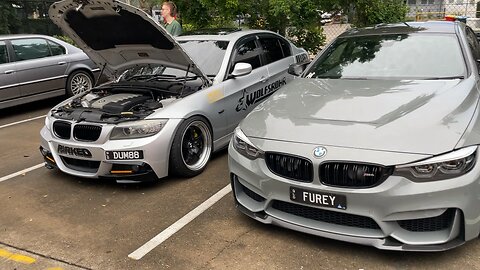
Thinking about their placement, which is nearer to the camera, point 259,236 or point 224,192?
point 259,236

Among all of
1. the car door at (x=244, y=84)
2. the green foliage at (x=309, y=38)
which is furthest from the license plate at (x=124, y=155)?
the green foliage at (x=309, y=38)

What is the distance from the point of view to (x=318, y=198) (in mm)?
3031

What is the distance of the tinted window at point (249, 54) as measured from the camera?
565 cm

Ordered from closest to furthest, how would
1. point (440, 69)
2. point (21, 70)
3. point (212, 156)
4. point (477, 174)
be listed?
point (477, 174) < point (440, 69) < point (212, 156) < point (21, 70)

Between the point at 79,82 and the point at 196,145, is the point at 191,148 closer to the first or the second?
the point at 196,145

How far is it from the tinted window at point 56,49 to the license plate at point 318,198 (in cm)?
733

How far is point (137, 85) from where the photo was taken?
5180mm

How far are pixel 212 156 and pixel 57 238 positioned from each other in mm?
2197

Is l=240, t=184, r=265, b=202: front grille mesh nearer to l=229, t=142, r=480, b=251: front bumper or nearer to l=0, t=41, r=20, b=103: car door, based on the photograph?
l=229, t=142, r=480, b=251: front bumper

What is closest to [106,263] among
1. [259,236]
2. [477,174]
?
[259,236]

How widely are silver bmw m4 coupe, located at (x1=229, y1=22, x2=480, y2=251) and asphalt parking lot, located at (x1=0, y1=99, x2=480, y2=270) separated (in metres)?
0.22

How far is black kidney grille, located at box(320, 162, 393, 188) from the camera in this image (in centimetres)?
288

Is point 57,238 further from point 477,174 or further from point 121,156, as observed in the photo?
point 477,174

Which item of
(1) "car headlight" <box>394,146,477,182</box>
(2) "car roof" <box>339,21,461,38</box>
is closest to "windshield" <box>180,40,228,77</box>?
(2) "car roof" <box>339,21,461,38</box>
